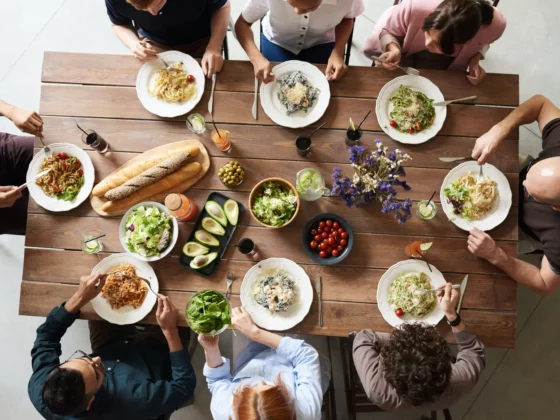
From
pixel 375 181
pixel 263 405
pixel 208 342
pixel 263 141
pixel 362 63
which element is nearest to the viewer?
pixel 263 405

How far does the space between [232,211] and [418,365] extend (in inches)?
45.5

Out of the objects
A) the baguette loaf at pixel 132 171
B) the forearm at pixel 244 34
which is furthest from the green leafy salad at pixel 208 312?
the forearm at pixel 244 34

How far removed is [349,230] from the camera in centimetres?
212

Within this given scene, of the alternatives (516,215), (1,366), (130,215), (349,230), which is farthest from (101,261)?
(516,215)

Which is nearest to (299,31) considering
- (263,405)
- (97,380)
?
(263,405)

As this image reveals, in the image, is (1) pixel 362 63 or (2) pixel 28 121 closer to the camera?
(2) pixel 28 121

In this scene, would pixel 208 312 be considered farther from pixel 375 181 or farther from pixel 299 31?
pixel 299 31

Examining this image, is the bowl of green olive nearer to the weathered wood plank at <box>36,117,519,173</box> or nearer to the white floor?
the weathered wood plank at <box>36,117,519,173</box>

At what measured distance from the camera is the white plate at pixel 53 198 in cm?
223

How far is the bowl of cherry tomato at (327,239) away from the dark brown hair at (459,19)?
3.67 feet

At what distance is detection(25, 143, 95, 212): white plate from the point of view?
7.30ft

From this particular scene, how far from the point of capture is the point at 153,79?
2.33 meters

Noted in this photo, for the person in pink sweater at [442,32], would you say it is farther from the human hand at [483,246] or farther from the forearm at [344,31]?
the human hand at [483,246]

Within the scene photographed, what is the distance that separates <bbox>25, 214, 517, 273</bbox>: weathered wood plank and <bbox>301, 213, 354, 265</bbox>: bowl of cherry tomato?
70mm
